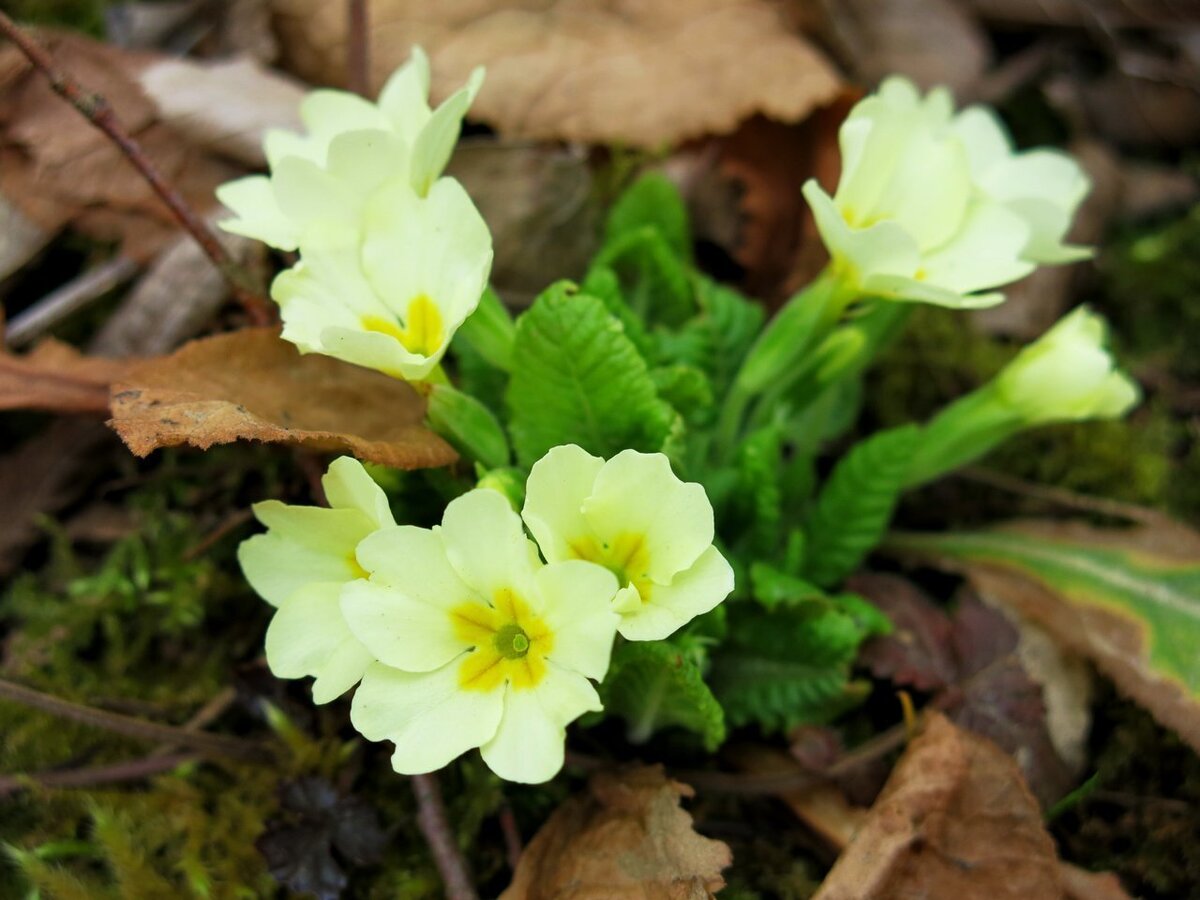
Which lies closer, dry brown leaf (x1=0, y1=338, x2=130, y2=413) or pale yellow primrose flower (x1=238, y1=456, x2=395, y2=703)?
pale yellow primrose flower (x1=238, y1=456, x2=395, y2=703)

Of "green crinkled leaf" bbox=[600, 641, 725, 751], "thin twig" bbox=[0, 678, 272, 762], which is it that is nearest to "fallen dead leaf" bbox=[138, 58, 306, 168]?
"thin twig" bbox=[0, 678, 272, 762]

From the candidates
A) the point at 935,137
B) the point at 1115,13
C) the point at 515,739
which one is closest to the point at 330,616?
the point at 515,739

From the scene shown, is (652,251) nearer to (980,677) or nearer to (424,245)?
(424,245)

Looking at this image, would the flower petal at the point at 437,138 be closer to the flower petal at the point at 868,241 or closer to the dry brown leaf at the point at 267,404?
the dry brown leaf at the point at 267,404

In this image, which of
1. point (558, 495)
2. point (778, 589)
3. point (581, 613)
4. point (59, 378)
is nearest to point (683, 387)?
point (778, 589)

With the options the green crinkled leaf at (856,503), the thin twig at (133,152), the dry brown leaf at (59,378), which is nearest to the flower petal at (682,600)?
the green crinkled leaf at (856,503)

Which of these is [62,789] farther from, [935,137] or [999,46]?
[999,46]

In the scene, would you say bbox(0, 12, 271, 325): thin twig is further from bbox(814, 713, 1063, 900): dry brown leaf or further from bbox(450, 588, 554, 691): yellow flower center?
bbox(814, 713, 1063, 900): dry brown leaf
